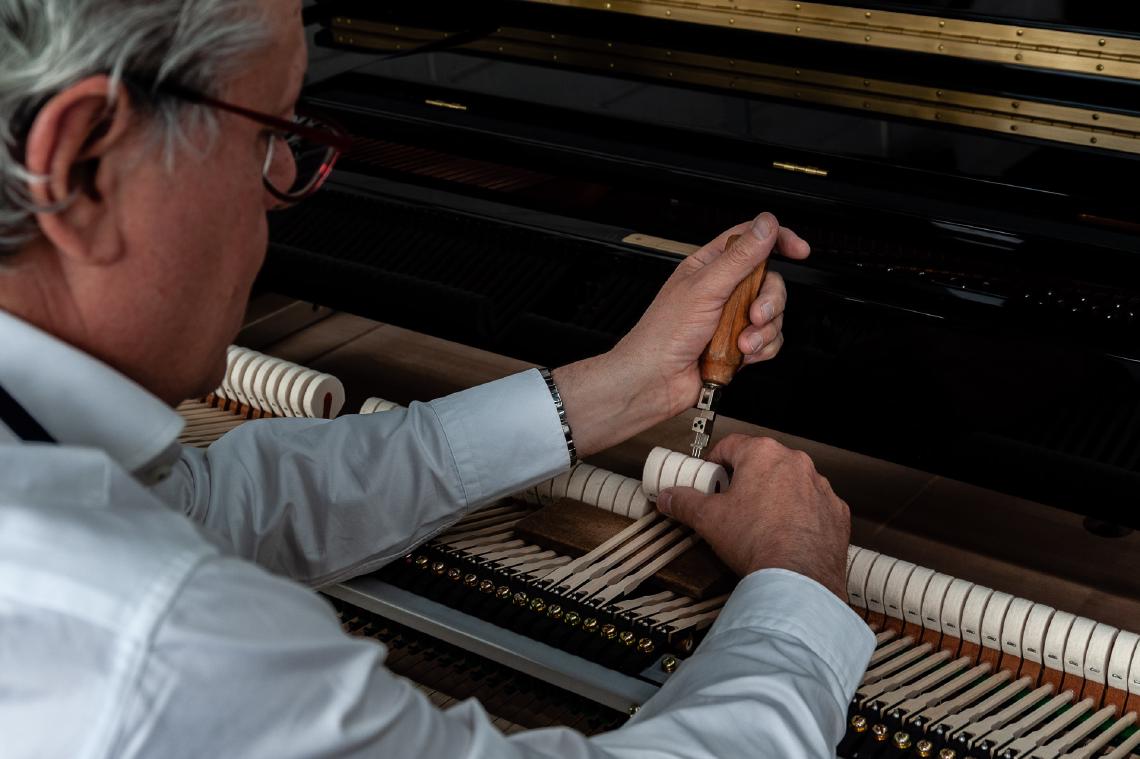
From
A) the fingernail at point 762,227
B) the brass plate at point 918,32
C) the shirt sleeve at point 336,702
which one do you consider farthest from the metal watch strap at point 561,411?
the brass plate at point 918,32

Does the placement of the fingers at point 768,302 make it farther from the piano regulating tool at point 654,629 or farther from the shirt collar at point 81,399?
the shirt collar at point 81,399

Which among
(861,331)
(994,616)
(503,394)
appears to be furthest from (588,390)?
(994,616)

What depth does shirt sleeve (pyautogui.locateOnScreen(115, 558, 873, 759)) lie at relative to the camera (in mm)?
1021

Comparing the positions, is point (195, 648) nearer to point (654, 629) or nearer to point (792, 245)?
point (654, 629)

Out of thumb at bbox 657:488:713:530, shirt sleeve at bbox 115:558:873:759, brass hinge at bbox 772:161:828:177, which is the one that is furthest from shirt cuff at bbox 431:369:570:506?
brass hinge at bbox 772:161:828:177

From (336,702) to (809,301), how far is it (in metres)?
1.25

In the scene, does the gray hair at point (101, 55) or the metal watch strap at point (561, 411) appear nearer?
the gray hair at point (101, 55)

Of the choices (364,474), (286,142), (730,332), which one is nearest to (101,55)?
(286,142)

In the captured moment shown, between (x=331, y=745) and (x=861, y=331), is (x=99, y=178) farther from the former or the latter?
(x=861, y=331)

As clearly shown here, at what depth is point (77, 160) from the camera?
43.5 inches

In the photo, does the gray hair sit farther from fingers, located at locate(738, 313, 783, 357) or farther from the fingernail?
fingers, located at locate(738, 313, 783, 357)

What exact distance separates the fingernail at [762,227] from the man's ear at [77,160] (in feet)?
3.15

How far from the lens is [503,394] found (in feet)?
6.52

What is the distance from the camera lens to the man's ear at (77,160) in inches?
42.4
